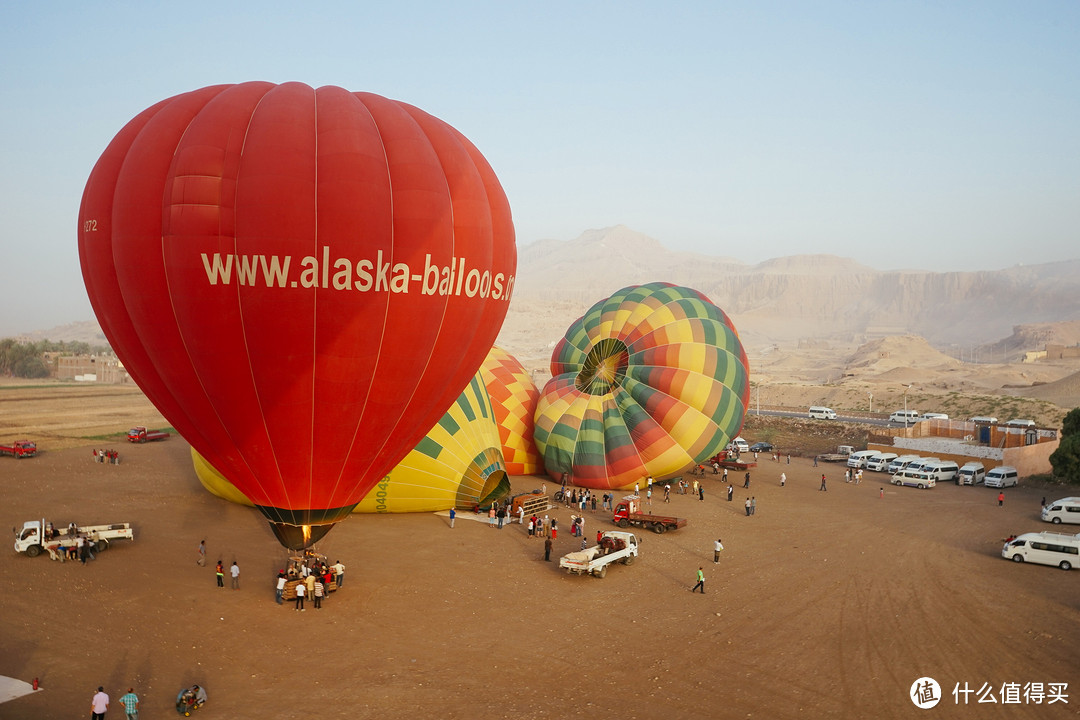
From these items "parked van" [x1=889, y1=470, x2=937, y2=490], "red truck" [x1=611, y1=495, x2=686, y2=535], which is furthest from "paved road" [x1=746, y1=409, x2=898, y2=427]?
"red truck" [x1=611, y1=495, x2=686, y2=535]

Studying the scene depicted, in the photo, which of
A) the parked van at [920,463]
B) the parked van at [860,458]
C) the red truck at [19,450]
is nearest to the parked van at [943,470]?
the parked van at [920,463]

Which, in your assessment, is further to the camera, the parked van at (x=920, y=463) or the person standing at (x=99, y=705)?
the parked van at (x=920, y=463)

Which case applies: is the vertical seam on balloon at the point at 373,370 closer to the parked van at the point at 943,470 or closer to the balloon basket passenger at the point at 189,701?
the balloon basket passenger at the point at 189,701

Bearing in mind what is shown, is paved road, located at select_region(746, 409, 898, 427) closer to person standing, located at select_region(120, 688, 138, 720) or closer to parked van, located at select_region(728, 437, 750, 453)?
parked van, located at select_region(728, 437, 750, 453)

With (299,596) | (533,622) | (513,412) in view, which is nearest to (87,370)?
(513,412)

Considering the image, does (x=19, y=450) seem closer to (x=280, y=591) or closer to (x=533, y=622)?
(x=280, y=591)

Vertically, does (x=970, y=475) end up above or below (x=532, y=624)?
below

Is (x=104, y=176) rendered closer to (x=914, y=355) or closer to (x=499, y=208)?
(x=499, y=208)
